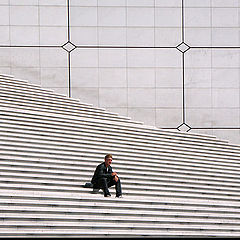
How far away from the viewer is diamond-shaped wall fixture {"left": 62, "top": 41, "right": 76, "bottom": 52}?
16.6m

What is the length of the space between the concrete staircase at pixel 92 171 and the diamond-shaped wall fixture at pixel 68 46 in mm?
1625

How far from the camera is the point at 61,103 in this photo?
585 inches

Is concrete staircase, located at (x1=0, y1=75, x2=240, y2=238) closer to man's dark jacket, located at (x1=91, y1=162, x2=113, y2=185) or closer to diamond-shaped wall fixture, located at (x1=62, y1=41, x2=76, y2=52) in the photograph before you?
man's dark jacket, located at (x1=91, y1=162, x2=113, y2=185)

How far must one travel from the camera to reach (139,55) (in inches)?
663

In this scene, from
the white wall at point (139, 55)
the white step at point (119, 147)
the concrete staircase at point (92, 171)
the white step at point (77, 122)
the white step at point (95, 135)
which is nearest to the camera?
the concrete staircase at point (92, 171)

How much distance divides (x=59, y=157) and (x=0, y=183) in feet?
5.82

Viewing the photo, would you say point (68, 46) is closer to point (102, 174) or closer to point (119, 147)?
point (119, 147)

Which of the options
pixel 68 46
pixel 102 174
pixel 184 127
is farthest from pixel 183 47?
pixel 102 174

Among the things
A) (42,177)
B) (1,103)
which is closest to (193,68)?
(1,103)

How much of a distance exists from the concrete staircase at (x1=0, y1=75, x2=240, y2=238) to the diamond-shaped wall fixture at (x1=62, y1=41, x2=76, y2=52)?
162cm

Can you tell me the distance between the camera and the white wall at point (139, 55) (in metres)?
16.5

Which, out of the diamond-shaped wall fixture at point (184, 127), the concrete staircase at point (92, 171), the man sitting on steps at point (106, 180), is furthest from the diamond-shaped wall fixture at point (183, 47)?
the man sitting on steps at point (106, 180)

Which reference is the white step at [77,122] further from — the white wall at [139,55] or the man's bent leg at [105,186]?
the man's bent leg at [105,186]

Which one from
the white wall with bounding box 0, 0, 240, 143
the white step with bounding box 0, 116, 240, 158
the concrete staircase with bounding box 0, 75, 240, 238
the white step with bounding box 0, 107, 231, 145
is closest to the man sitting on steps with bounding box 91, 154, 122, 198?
the concrete staircase with bounding box 0, 75, 240, 238
